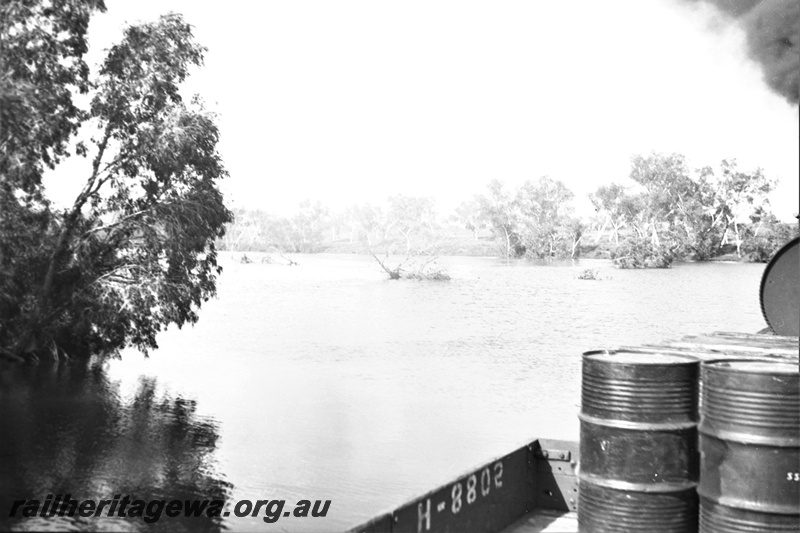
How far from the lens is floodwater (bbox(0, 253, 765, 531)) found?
1590cm

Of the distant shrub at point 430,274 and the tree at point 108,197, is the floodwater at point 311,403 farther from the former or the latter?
the distant shrub at point 430,274

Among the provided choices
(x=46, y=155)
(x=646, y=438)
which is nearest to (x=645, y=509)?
(x=646, y=438)

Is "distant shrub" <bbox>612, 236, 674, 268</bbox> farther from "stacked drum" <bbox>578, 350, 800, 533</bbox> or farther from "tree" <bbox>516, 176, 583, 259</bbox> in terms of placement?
"stacked drum" <bbox>578, 350, 800, 533</bbox>

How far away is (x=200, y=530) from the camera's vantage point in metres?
13.2

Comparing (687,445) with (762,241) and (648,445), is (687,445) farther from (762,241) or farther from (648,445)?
(762,241)

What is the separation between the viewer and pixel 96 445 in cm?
1869

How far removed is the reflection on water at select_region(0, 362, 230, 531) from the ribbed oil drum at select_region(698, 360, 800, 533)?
30.9ft

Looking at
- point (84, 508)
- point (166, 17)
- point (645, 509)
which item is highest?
point (166, 17)

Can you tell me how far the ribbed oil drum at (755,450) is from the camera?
5355 millimetres

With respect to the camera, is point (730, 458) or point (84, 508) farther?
point (84, 508)

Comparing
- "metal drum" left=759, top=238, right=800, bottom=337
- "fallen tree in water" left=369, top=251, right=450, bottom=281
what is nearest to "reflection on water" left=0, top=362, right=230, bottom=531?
"metal drum" left=759, top=238, right=800, bottom=337

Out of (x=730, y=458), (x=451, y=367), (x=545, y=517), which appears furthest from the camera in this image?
(x=451, y=367)

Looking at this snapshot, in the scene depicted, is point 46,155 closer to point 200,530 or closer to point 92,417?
point 92,417

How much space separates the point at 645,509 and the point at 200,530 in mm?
9016
